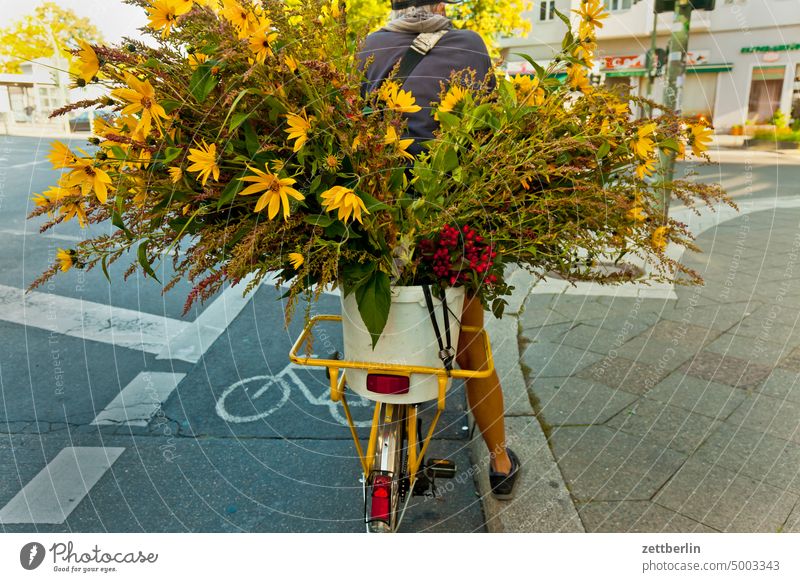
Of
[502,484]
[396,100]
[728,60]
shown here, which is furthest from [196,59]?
[728,60]

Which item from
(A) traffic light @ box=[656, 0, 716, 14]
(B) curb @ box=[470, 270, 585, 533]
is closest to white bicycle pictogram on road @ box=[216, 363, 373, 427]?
(B) curb @ box=[470, 270, 585, 533]

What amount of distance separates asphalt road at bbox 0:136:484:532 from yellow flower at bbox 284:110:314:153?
3.78 ft

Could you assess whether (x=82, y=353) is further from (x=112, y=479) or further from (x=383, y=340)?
(x=383, y=340)

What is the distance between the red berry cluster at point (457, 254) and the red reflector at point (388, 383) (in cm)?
34

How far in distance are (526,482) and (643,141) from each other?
156cm

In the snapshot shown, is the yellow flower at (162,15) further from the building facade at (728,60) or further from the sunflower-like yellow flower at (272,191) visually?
the building facade at (728,60)

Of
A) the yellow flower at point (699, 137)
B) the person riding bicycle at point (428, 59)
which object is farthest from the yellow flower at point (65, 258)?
the yellow flower at point (699, 137)

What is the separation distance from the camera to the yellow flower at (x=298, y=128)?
53.1 inches

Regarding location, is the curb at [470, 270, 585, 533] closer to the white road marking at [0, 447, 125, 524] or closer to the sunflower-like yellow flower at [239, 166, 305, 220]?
the sunflower-like yellow flower at [239, 166, 305, 220]

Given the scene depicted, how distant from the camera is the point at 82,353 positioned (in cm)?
415

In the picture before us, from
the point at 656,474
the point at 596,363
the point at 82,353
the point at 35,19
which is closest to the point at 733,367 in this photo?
the point at 596,363

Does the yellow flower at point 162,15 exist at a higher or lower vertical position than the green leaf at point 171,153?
higher

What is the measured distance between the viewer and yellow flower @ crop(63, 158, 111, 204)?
1.38 m
